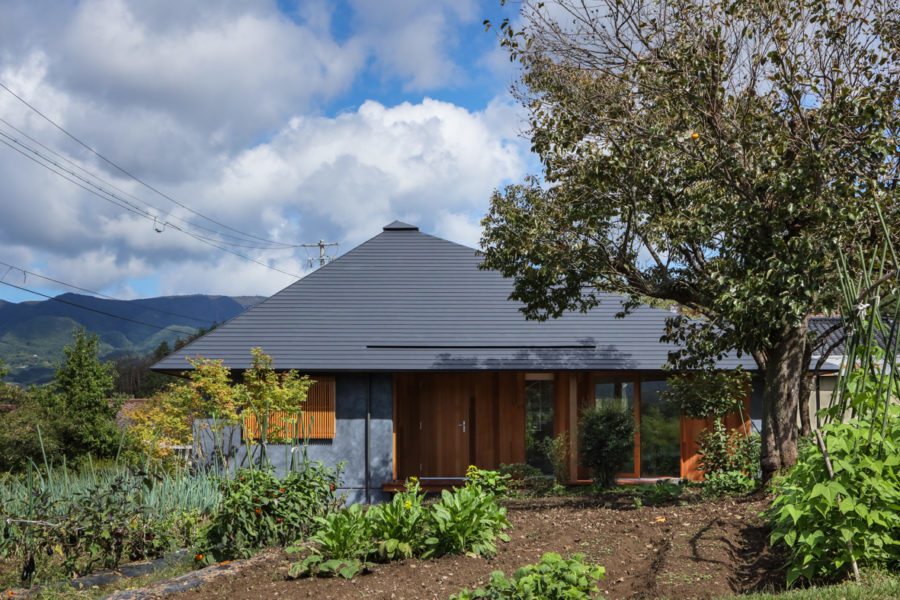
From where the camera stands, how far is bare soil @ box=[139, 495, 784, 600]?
5309mm

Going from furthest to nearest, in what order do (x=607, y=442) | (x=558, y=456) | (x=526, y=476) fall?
(x=526, y=476), (x=558, y=456), (x=607, y=442)

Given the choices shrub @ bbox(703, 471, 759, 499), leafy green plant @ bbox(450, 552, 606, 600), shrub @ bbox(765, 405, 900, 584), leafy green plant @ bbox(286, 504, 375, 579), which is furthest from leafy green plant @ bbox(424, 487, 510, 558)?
shrub @ bbox(703, 471, 759, 499)

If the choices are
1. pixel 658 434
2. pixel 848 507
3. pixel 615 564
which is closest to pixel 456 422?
pixel 658 434

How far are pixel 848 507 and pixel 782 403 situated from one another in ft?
13.1

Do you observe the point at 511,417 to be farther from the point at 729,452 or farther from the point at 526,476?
the point at 729,452

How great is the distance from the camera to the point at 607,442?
1298 cm

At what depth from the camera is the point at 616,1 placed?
825 centimetres

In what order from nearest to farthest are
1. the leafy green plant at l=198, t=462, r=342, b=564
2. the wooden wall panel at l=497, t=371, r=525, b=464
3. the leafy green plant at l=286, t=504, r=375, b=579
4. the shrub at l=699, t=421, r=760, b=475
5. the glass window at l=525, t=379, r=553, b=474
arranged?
the leafy green plant at l=286, t=504, r=375, b=579, the leafy green plant at l=198, t=462, r=342, b=564, the shrub at l=699, t=421, r=760, b=475, the glass window at l=525, t=379, r=553, b=474, the wooden wall panel at l=497, t=371, r=525, b=464

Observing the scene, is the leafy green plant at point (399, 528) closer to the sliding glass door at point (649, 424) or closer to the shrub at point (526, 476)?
the shrub at point (526, 476)

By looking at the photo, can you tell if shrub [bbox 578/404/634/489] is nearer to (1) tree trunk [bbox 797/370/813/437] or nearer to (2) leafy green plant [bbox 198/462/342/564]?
(1) tree trunk [bbox 797/370/813/437]

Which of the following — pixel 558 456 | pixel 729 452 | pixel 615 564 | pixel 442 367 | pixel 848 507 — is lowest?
pixel 615 564

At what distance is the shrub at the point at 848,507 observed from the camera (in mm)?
4836

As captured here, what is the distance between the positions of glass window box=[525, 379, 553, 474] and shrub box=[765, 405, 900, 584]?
10.0 m

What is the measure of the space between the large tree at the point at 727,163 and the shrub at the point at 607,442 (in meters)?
4.04
